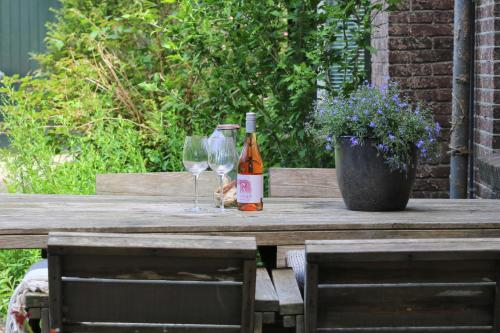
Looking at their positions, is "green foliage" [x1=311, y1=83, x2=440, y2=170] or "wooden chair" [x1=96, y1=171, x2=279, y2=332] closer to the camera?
"green foliage" [x1=311, y1=83, x2=440, y2=170]

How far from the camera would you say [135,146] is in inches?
249

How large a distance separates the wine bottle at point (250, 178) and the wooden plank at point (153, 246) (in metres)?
0.93

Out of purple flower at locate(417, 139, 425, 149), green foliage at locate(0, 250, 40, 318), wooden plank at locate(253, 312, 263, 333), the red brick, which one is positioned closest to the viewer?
wooden plank at locate(253, 312, 263, 333)

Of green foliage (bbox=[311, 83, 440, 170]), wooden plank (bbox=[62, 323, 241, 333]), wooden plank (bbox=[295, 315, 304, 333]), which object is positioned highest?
green foliage (bbox=[311, 83, 440, 170])

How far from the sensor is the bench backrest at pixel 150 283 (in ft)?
7.48

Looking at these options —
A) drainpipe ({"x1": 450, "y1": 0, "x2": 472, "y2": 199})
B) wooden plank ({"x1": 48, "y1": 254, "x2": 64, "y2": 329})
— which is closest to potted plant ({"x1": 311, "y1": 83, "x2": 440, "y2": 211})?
wooden plank ({"x1": 48, "y1": 254, "x2": 64, "y2": 329})

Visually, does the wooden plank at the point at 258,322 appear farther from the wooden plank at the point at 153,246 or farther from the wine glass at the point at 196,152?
the wine glass at the point at 196,152

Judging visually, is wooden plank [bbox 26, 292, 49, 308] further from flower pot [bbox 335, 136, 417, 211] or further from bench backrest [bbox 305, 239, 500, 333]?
flower pot [bbox 335, 136, 417, 211]

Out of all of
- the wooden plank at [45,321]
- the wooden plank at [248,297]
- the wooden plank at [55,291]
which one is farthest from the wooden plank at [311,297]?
the wooden plank at [45,321]

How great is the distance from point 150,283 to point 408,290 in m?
0.61

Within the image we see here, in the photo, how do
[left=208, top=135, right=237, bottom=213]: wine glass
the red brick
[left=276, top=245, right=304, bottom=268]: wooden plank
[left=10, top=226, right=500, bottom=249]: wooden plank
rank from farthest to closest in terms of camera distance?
the red brick, [left=208, top=135, right=237, bottom=213]: wine glass, [left=276, top=245, right=304, bottom=268]: wooden plank, [left=10, top=226, right=500, bottom=249]: wooden plank

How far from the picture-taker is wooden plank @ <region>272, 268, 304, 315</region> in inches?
102

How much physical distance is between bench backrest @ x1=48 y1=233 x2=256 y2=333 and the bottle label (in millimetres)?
897

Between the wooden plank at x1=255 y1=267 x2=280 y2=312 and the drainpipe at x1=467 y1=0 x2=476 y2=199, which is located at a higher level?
the drainpipe at x1=467 y1=0 x2=476 y2=199
